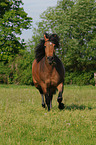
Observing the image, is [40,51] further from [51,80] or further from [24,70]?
[24,70]

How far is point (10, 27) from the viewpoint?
27.5 m

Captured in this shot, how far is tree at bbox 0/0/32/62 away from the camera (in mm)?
27281

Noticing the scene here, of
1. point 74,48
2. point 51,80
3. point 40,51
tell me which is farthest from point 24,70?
point 51,80

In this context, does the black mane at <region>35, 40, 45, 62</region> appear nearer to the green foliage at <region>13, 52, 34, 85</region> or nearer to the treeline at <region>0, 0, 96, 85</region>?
the treeline at <region>0, 0, 96, 85</region>

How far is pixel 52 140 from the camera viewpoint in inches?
204

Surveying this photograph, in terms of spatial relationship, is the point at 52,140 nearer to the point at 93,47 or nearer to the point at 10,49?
the point at 10,49

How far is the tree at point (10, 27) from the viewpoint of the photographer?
27281mm

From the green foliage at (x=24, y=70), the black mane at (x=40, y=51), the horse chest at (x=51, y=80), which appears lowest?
the green foliage at (x=24, y=70)

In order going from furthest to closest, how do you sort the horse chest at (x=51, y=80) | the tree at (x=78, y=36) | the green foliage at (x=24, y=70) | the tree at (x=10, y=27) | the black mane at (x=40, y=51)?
the green foliage at (x=24, y=70)
the tree at (x=78, y=36)
the tree at (x=10, y=27)
the black mane at (x=40, y=51)
the horse chest at (x=51, y=80)

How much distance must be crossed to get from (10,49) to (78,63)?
44.9 feet

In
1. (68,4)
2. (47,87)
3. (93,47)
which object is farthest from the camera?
(68,4)

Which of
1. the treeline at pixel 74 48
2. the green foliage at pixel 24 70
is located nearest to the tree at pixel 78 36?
the treeline at pixel 74 48

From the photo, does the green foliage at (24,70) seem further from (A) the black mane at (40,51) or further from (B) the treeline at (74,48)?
(A) the black mane at (40,51)

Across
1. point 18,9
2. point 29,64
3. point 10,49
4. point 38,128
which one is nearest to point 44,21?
point 29,64
